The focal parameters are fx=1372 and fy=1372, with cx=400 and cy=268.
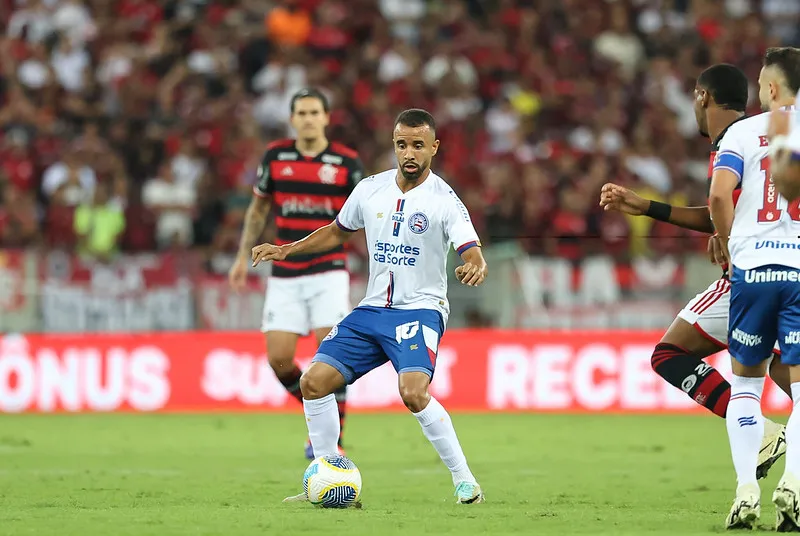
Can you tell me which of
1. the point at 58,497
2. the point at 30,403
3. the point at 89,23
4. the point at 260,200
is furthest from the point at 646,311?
the point at 89,23

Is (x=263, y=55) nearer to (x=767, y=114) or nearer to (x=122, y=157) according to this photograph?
(x=122, y=157)

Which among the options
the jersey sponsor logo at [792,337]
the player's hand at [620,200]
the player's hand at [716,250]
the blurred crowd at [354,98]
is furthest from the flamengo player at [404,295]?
the blurred crowd at [354,98]

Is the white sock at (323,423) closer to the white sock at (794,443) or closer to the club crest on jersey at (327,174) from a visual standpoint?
the white sock at (794,443)

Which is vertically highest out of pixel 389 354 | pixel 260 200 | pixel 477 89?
pixel 477 89

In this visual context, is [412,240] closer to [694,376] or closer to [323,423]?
[323,423]

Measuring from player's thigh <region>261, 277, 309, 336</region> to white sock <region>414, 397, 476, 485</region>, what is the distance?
2990 millimetres

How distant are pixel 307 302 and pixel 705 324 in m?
3.47

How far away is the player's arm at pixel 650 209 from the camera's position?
7570 mm

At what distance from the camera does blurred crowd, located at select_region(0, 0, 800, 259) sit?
17797mm

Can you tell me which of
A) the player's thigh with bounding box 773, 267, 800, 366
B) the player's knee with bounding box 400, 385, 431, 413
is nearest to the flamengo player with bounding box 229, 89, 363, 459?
the player's knee with bounding box 400, 385, 431, 413

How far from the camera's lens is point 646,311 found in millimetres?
15477

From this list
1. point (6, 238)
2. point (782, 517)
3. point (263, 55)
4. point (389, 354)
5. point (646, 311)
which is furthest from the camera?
point (263, 55)

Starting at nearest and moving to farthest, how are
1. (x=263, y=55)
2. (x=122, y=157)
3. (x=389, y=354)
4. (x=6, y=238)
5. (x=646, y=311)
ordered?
(x=389, y=354)
(x=646, y=311)
(x=6, y=238)
(x=122, y=157)
(x=263, y=55)

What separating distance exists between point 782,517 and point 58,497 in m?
4.32
